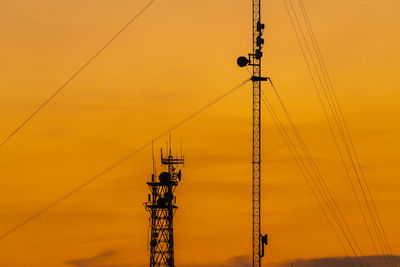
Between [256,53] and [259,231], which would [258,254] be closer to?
[259,231]

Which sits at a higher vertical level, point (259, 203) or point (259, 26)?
point (259, 26)

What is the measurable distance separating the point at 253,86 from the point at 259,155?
26.1 ft

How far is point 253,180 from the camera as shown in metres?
196

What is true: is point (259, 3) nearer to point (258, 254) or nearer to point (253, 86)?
point (253, 86)

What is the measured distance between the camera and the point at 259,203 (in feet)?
643

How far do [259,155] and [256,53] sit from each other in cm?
1182

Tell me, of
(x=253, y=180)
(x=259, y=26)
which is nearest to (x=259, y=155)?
(x=253, y=180)

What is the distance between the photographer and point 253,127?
195750 mm

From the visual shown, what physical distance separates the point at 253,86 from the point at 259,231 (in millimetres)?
16618

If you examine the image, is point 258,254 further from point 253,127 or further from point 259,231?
point 253,127

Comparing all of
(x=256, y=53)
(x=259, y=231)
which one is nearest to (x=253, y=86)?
(x=256, y=53)

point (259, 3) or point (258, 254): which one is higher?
point (259, 3)

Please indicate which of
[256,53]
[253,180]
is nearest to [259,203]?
[253,180]

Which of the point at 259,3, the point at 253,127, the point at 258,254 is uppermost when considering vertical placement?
the point at 259,3
